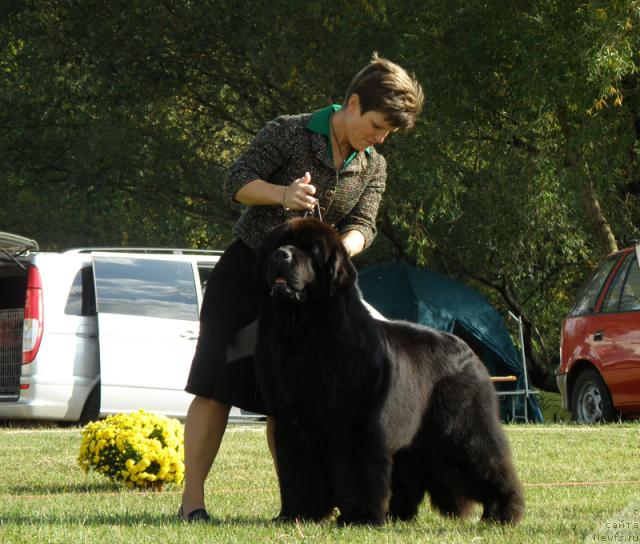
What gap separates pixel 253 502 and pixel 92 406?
21.1 ft

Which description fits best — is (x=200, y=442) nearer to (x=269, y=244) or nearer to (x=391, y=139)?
(x=269, y=244)

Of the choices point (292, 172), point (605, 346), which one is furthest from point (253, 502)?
point (605, 346)

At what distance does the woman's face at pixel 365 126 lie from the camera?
15.7 ft

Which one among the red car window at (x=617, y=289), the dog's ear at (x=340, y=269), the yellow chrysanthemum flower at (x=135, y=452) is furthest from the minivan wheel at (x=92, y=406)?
the dog's ear at (x=340, y=269)

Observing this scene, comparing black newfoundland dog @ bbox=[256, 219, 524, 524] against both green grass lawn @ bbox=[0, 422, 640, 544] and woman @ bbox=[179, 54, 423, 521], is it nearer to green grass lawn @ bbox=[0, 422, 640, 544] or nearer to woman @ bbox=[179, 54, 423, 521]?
green grass lawn @ bbox=[0, 422, 640, 544]

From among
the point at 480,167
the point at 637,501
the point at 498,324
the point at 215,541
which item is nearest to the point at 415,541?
the point at 215,541

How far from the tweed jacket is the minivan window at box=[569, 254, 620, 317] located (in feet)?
25.3

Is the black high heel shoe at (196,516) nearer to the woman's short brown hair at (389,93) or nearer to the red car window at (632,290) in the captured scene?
the woman's short brown hair at (389,93)

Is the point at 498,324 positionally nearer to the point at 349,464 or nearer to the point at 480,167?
the point at 480,167

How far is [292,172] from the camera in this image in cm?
497

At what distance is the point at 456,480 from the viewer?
16.2 ft

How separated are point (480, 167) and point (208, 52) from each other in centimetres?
492

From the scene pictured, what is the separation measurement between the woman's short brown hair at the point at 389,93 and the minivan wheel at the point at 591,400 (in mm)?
7960

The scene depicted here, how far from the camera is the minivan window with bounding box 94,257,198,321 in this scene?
12039mm
